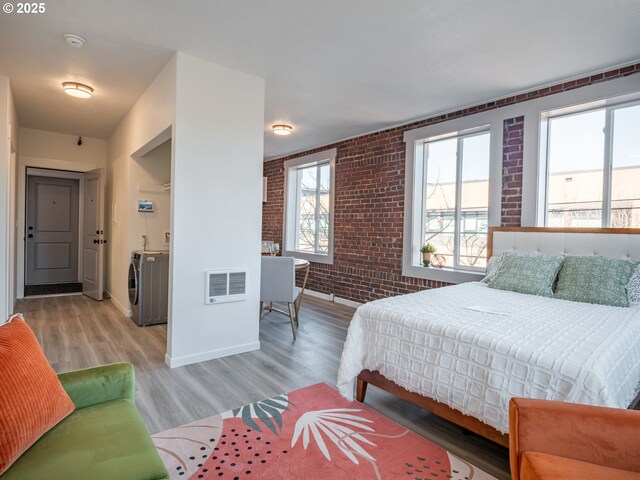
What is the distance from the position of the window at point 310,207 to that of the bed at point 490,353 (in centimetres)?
363

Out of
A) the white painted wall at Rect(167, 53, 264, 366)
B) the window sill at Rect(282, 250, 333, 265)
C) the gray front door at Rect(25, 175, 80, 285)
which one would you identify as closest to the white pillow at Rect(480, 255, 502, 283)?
the white painted wall at Rect(167, 53, 264, 366)

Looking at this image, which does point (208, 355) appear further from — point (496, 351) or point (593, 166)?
point (593, 166)

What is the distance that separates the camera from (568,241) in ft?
10.8

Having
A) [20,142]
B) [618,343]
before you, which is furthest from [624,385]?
[20,142]

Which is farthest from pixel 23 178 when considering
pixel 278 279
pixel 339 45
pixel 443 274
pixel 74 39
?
pixel 443 274

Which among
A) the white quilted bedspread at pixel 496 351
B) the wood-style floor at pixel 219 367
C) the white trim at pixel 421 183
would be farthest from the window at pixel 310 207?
the white quilted bedspread at pixel 496 351

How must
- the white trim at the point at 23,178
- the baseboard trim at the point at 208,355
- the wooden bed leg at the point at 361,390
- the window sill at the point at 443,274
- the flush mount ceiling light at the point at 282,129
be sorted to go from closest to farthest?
the wooden bed leg at the point at 361,390
the baseboard trim at the point at 208,355
the window sill at the point at 443,274
the flush mount ceiling light at the point at 282,129
the white trim at the point at 23,178

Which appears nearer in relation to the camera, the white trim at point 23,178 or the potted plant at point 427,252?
the potted plant at point 427,252

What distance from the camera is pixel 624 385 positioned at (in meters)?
1.73

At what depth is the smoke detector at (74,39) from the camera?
9.42ft

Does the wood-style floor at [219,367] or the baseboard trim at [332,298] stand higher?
the baseboard trim at [332,298]

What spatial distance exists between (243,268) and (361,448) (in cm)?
200

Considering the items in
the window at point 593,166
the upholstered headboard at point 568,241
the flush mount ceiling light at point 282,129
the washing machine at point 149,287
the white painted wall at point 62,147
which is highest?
the flush mount ceiling light at point 282,129

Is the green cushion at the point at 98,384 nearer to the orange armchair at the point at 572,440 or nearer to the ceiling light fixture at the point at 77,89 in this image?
the orange armchair at the point at 572,440
